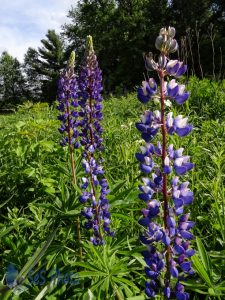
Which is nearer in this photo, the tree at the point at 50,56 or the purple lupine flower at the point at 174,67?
the purple lupine flower at the point at 174,67

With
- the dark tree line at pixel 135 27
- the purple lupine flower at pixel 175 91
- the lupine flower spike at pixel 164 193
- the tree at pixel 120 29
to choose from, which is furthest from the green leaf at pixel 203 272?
the tree at pixel 120 29

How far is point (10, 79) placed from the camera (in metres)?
56.5

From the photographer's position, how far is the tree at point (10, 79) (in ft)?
184

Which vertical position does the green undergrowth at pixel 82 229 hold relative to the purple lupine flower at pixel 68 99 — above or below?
below

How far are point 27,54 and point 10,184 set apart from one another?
56395 millimetres

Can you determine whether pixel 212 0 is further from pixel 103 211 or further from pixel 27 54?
pixel 27 54

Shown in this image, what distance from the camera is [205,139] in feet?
11.5

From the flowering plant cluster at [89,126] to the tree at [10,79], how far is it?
177 feet

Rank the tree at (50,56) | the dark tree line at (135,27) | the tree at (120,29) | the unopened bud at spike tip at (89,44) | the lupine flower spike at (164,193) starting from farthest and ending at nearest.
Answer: the tree at (50,56)
the tree at (120,29)
the dark tree line at (135,27)
the unopened bud at spike tip at (89,44)
the lupine flower spike at (164,193)

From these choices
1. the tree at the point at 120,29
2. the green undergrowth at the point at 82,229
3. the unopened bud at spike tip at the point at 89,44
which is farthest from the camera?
the tree at the point at 120,29

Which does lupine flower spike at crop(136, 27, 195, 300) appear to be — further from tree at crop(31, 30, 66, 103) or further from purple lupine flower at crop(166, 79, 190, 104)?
tree at crop(31, 30, 66, 103)

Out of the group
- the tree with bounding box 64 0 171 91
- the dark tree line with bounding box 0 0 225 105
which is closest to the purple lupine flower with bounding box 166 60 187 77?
the dark tree line with bounding box 0 0 225 105

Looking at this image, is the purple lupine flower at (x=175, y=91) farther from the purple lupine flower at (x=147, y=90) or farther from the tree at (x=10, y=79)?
the tree at (x=10, y=79)

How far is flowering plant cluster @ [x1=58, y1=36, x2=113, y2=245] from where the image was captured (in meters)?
1.83
